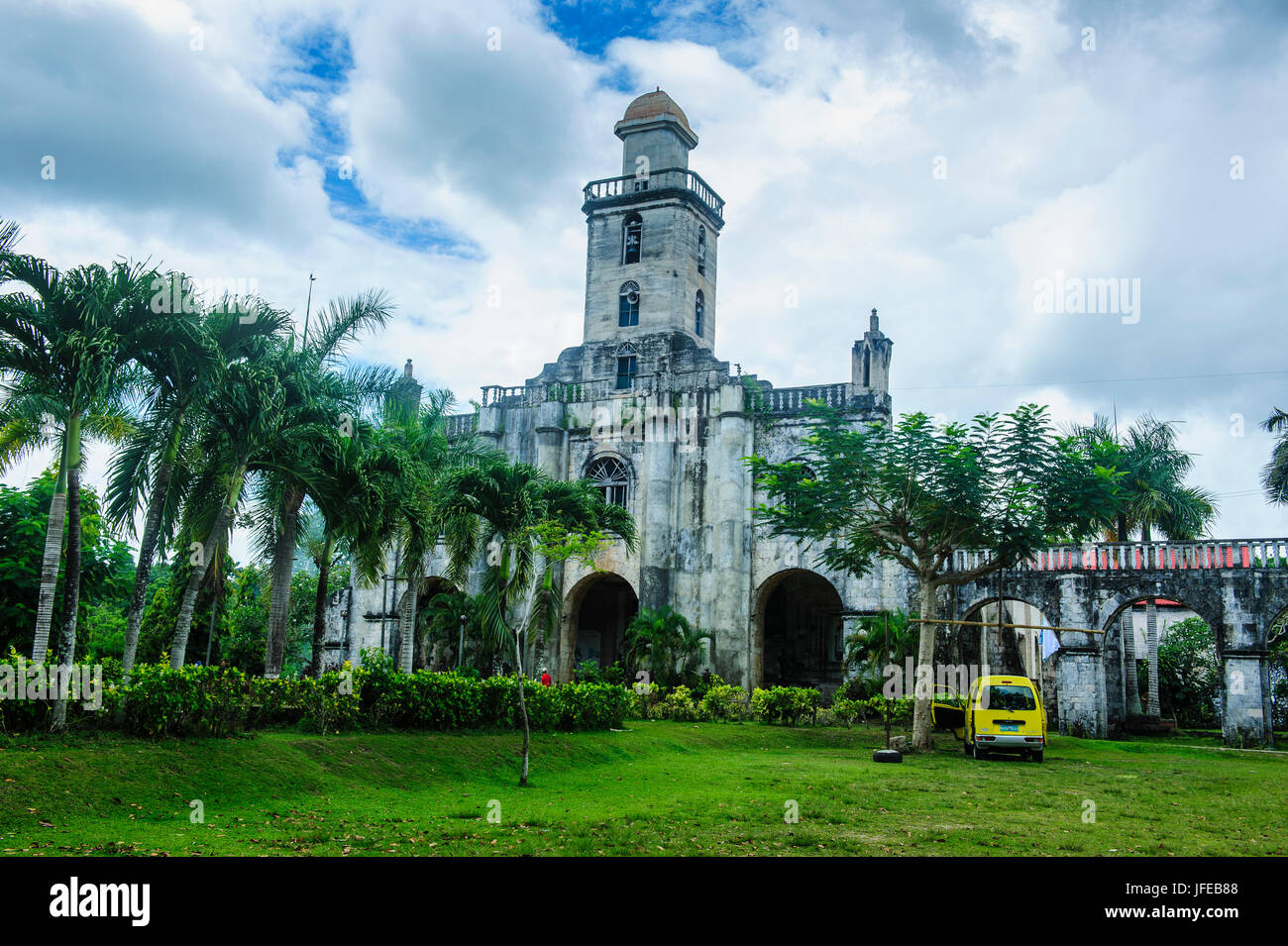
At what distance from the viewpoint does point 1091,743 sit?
22.8m

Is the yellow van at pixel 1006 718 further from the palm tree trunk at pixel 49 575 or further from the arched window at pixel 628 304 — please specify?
the arched window at pixel 628 304

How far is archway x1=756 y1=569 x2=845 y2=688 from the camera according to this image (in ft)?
107

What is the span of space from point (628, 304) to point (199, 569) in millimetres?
20197

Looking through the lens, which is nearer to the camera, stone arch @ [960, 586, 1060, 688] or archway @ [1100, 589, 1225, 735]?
archway @ [1100, 589, 1225, 735]

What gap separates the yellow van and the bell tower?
49.7ft

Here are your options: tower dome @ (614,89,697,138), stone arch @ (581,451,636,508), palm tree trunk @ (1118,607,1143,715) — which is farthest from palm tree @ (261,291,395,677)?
palm tree trunk @ (1118,607,1143,715)

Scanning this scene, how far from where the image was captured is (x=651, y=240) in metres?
31.8

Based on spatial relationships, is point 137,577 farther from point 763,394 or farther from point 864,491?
point 763,394

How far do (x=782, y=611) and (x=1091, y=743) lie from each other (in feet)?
38.3

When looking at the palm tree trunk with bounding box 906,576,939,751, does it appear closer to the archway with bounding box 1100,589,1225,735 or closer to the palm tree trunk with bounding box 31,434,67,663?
the archway with bounding box 1100,589,1225,735

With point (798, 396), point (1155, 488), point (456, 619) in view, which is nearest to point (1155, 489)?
point (1155, 488)

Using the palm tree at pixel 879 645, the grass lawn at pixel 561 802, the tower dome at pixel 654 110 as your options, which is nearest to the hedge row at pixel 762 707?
the palm tree at pixel 879 645

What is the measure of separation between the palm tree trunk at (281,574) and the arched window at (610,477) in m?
14.3
